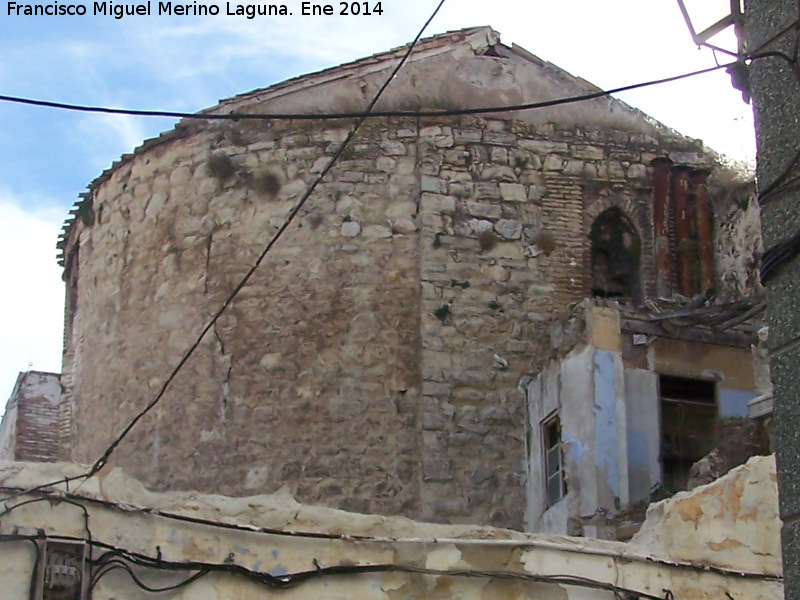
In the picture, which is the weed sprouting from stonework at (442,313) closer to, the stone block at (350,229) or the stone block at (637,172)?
the stone block at (350,229)

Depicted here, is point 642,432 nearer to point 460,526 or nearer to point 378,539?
point 460,526

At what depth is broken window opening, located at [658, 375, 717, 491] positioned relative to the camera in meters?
12.5

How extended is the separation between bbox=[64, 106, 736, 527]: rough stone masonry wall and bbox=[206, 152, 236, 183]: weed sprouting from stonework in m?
0.02

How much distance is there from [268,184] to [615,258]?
3.57 m

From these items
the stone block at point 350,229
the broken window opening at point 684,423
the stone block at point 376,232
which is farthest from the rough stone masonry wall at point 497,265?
the broken window opening at point 684,423

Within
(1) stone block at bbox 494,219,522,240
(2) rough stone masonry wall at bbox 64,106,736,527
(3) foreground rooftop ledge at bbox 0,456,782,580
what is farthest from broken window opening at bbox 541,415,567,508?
(3) foreground rooftop ledge at bbox 0,456,782,580

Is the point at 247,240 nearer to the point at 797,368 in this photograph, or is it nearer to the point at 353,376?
the point at 353,376

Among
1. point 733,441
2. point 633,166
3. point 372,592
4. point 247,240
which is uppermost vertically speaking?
point 633,166

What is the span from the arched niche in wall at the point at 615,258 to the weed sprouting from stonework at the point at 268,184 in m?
3.22

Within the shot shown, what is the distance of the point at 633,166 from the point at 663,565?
26.0ft

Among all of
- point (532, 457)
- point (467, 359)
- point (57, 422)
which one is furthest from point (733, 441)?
point (57, 422)

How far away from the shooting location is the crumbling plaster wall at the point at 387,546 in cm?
746

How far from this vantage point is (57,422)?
1872cm

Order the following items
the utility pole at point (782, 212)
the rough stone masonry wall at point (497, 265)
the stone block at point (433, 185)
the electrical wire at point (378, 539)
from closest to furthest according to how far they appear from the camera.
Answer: the utility pole at point (782, 212) < the electrical wire at point (378, 539) < the rough stone masonry wall at point (497, 265) < the stone block at point (433, 185)
